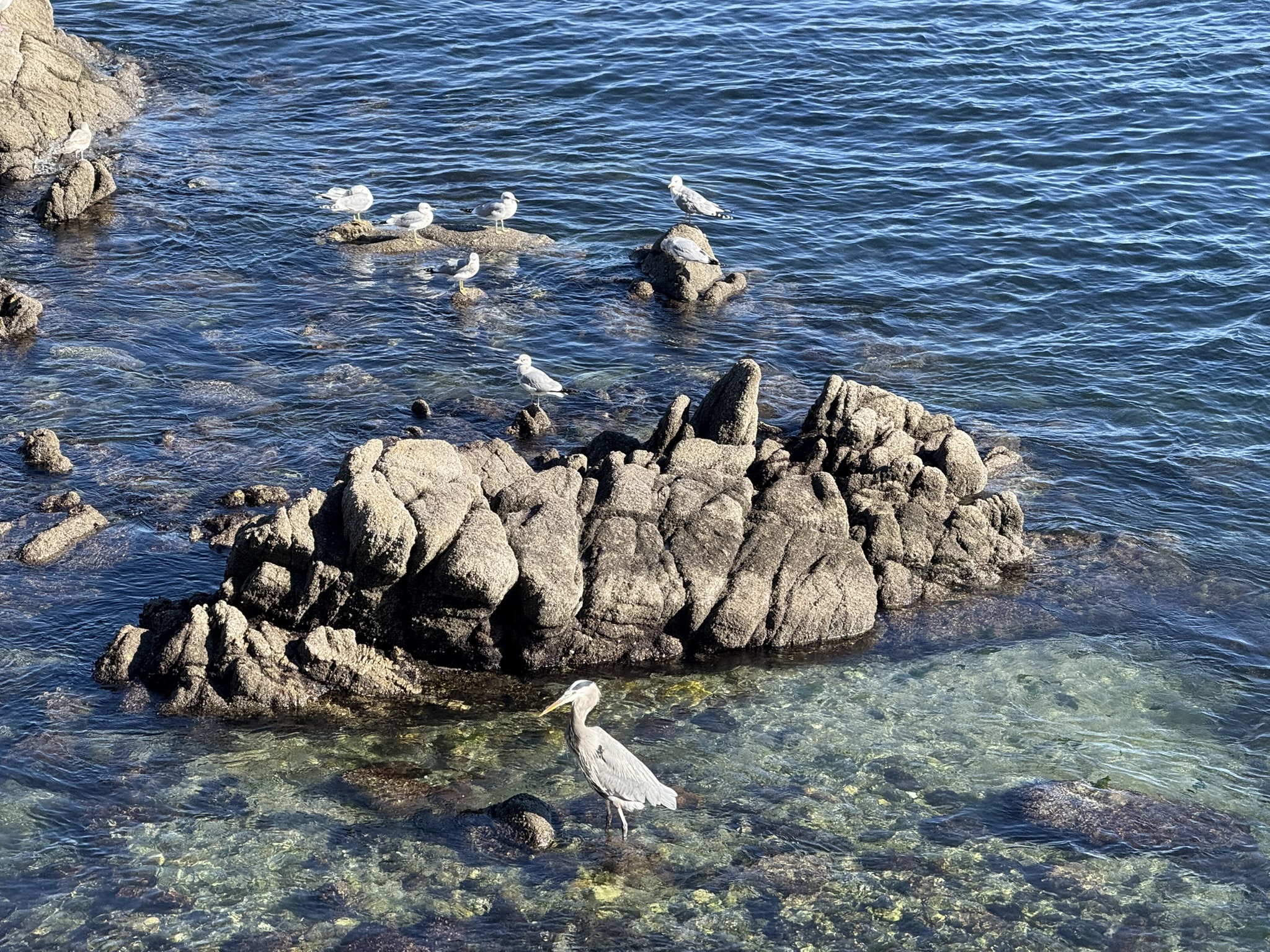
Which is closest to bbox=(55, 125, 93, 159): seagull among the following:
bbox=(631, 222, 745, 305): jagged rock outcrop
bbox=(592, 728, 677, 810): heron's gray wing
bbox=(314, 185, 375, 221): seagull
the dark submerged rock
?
bbox=(314, 185, 375, 221): seagull

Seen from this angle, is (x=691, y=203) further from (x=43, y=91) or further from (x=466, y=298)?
(x=43, y=91)

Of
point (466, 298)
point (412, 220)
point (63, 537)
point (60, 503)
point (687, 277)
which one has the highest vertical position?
point (412, 220)

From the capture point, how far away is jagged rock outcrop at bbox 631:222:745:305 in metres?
22.1

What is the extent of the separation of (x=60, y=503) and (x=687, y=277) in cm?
1045

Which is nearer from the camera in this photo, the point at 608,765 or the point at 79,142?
the point at 608,765

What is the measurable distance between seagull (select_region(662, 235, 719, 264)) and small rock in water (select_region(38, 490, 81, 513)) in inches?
413

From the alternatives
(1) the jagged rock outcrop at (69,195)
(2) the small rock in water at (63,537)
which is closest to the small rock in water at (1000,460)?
(2) the small rock in water at (63,537)

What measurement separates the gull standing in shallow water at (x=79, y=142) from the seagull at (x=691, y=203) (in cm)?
1097

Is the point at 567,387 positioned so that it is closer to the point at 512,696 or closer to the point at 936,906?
the point at 512,696

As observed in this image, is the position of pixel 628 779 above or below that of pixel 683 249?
below

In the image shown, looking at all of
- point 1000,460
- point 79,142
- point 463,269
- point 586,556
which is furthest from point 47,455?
point 1000,460

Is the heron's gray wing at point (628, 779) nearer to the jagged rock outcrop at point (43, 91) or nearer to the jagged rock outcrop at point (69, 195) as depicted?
the jagged rock outcrop at point (69, 195)

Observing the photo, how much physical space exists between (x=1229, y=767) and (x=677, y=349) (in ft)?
34.4

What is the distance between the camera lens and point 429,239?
79.6ft
